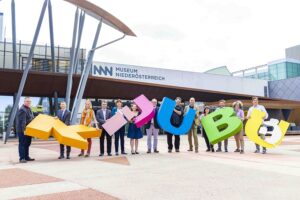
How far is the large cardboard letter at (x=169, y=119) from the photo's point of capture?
1054cm

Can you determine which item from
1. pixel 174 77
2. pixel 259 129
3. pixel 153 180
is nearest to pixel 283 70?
pixel 174 77

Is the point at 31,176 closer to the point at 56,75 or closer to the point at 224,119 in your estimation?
the point at 224,119

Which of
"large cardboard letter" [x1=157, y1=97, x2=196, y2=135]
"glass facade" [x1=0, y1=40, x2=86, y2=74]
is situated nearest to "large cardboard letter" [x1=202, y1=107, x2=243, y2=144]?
"large cardboard letter" [x1=157, y1=97, x2=196, y2=135]

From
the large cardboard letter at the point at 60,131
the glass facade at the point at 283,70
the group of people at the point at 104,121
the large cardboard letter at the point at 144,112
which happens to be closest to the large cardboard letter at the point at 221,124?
the group of people at the point at 104,121

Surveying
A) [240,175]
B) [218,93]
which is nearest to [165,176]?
[240,175]

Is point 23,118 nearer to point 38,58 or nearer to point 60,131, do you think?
point 60,131

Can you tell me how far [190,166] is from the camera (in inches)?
291

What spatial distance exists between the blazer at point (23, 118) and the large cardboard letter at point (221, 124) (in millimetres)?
5458

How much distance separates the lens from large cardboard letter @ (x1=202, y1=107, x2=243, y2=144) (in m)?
10.5

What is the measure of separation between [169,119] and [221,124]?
5.66 ft

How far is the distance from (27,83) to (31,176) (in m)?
17.1

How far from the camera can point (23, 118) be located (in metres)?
8.98

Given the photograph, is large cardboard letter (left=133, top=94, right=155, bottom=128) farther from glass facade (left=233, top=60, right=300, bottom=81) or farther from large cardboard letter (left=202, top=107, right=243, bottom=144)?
glass facade (left=233, top=60, right=300, bottom=81)

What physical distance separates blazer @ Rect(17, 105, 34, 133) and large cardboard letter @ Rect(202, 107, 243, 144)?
5.46 meters
